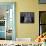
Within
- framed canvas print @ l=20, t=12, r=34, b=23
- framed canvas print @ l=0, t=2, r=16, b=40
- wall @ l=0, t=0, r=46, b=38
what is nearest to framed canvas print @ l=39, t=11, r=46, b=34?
wall @ l=0, t=0, r=46, b=38

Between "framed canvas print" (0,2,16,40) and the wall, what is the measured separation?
0.19 m

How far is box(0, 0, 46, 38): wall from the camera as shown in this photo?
16.7ft

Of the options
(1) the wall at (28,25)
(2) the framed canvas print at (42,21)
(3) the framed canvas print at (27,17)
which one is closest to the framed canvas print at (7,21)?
(1) the wall at (28,25)

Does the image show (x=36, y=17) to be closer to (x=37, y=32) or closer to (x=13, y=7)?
(x=37, y=32)

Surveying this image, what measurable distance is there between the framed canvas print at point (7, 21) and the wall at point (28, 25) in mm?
188

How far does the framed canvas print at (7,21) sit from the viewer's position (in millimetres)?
5184

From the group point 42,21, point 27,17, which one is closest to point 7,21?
point 27,17

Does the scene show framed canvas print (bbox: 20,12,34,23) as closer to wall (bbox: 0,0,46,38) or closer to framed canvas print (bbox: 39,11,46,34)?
wall (bbox: 0,0,46,38)

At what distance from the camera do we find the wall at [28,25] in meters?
5.09

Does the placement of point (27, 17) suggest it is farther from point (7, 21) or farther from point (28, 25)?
point (7, 21)

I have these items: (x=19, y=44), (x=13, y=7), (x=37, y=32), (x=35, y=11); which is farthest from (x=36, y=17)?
(x=19, y=44)

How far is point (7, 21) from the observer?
17.3 feet

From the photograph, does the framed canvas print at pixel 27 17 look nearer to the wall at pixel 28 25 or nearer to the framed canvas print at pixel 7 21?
the wall at pixel 28 25

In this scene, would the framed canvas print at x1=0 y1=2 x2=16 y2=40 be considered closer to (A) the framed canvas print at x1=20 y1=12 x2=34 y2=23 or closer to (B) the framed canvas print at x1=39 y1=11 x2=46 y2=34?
(A) the framed canvas print at x1=20 y1=12 x2=34 y2=23
